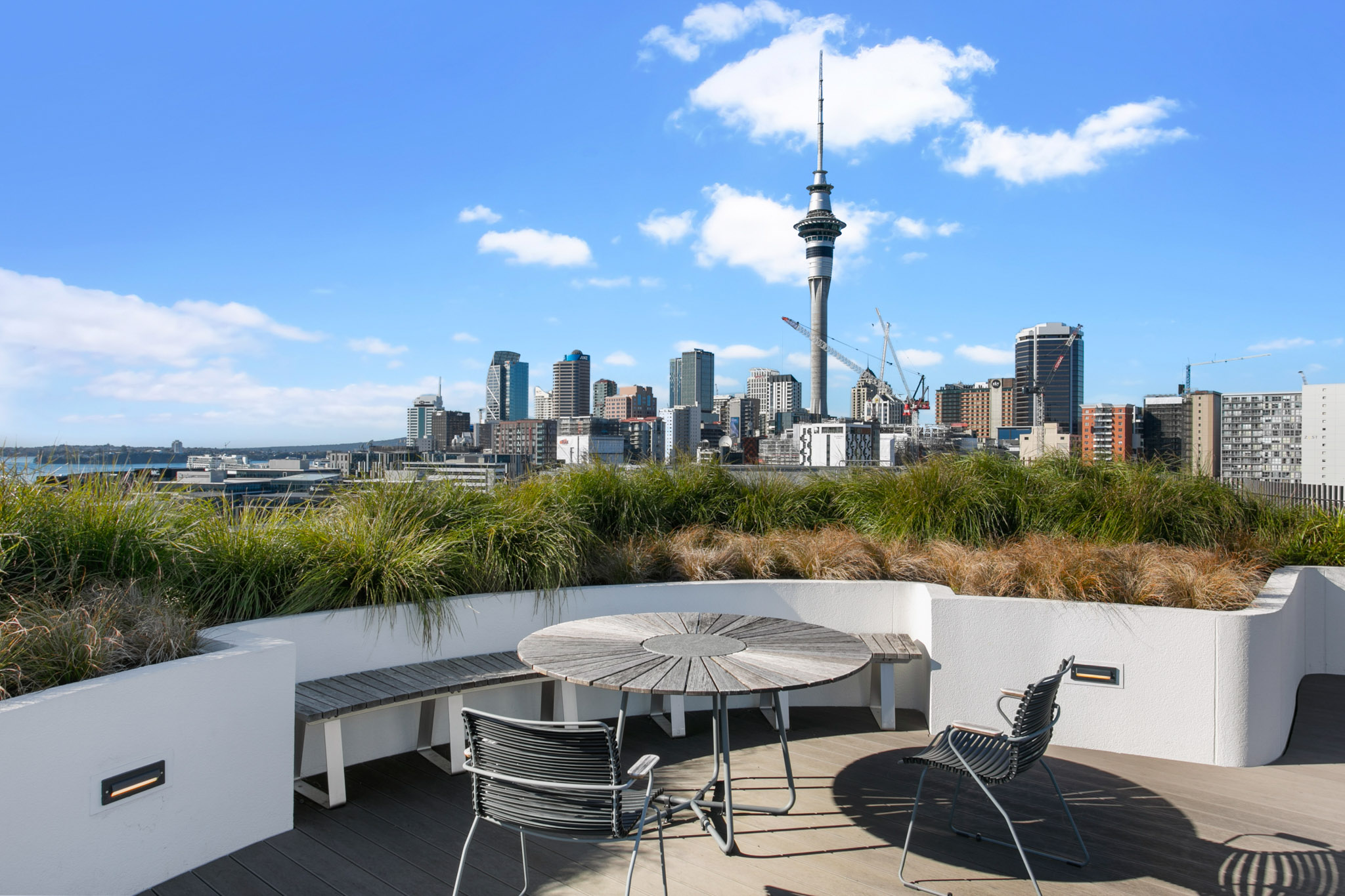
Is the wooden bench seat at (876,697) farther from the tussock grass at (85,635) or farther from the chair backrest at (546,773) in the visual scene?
the tussock grass at (85,635)

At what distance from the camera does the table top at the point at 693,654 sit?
227 centimetres

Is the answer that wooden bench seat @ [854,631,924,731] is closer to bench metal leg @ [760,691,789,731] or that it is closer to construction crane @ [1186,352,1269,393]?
bench metal leg @ [760,691,789,731]

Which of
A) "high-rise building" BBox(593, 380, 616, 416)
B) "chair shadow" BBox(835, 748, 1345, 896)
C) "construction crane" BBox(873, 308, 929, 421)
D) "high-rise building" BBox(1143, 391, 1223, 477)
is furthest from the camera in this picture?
"high-rise building" BBox(593, 380, 616, 416)

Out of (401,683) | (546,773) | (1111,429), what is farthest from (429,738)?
(1111,429)

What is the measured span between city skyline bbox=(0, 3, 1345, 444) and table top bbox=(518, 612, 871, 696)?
120 inches

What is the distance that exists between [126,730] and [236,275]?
2185 centimetres

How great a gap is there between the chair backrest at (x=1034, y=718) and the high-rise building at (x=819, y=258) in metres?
139

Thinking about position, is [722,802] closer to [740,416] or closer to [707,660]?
[707,660]

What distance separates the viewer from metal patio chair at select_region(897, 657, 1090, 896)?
7.70 ft

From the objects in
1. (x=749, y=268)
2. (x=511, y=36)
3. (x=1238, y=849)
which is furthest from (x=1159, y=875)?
(x=749, y=268)

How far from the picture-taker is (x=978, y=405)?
167125mm

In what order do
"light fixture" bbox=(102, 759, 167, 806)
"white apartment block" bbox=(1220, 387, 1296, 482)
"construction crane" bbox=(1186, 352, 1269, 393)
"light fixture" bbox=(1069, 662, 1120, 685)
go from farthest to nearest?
"construction crane" bbox=(1186, 352, 1269, 393) → "white apartment block" bbox=(1220, 387, 1296, 482) → "light fixture" bbox=(1069, 662, 1120, 685) → "light fixture" bbox=(102, 759, 167, 806)

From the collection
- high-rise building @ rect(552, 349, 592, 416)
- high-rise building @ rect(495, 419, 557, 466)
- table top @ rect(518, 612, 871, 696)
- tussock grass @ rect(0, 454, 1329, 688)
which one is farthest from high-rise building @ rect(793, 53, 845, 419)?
table top @ rect(518, 612, 871, 696)

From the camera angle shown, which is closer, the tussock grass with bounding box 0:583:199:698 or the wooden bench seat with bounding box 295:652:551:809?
the tussock grass with bounding box 0:583:199:698
